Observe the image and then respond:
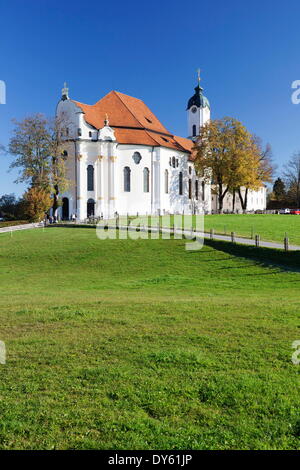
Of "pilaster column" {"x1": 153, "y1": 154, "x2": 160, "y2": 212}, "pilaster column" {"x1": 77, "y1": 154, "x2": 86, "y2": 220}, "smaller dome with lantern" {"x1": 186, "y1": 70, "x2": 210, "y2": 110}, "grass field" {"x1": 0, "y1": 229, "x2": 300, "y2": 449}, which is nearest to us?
"grass field" {"x1": 0, "y1": 229, "x2": 300, "y2": 449}

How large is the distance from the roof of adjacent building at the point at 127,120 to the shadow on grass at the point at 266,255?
109 feet

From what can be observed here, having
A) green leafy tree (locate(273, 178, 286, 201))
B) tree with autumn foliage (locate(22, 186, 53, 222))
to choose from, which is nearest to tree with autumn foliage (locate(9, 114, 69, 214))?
tree with autumn foliage (locate(22, 186, 53, 222))

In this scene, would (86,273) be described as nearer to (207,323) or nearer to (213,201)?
(207,323)

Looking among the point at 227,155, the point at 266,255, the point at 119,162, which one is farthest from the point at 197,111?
the point at 266,255

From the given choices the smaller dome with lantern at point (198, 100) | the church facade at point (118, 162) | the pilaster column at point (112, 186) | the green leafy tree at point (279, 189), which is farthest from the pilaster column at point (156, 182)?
the green leafy tree at point (279, 189)

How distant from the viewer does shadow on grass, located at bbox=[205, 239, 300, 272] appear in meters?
19.5

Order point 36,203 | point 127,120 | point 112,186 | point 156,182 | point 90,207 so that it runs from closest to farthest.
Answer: point 36,203 → point 90,207 → point 112,186 → point 156,182 → point 127,120

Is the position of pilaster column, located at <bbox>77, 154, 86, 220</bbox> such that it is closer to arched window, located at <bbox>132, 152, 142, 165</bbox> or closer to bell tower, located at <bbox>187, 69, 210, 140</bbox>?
arched window, located at <bbox>132, 152, 142, 165</bbox>

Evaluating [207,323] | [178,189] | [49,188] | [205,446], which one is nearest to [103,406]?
[205,446]

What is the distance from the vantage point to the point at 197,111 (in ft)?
241

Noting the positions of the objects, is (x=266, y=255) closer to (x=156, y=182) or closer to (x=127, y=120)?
(x=156, y=182)

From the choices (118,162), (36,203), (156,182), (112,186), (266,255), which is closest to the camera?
(266,255)

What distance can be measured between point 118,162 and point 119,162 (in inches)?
6.1

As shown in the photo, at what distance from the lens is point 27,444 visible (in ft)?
13.7
